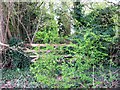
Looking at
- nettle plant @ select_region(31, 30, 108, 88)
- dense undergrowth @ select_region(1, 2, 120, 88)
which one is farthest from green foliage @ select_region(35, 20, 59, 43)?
nettle plant @ select_region(31, 30, 108, 88)

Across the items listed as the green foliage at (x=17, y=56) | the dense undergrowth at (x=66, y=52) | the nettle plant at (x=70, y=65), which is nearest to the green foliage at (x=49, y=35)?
the dense undergrowth at (x=66, y=52)

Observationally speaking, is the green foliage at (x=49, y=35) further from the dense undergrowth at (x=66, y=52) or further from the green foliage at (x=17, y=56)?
the green foliage at (x=17, y=56)

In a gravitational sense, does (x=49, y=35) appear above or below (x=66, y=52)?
above

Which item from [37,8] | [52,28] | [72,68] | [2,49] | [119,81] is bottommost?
[119,81]

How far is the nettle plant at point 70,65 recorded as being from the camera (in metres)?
4.62

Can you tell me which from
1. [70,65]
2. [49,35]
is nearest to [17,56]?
[49,35]

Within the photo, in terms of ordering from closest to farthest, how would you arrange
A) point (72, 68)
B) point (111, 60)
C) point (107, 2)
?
point (72, 68), point (111, 60), point (107, 2)

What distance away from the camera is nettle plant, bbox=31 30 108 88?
4.62 m

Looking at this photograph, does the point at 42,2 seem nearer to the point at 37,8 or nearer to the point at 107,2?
the point at 37,8

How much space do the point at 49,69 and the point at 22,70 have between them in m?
0.77

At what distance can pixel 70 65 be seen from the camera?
186 inches

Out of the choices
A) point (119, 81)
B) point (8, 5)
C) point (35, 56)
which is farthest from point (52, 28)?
point (119, 81)

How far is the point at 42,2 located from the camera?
5324mm

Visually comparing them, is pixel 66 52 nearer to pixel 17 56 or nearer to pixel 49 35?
→ pixel 49 35
